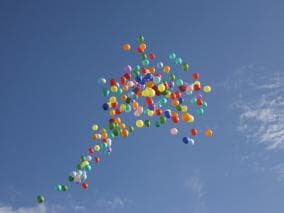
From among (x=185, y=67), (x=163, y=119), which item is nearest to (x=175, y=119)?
(x=163, y=119)

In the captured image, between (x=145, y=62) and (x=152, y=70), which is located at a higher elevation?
(x=145, y=62)

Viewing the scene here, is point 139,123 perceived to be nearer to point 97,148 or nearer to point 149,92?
point 149,92

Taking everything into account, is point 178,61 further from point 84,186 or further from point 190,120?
point 84,186

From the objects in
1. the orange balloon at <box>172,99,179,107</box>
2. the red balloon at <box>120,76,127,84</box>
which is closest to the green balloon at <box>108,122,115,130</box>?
the red balloon at <box>120,76,127,84</box>

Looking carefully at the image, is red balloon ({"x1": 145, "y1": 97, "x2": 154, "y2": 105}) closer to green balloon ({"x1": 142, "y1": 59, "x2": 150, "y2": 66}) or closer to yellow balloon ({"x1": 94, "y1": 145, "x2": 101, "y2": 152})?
green balloon ({"x1": 142, "y1": 59, "x2": 150, "y2": 66})

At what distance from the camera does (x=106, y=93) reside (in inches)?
477

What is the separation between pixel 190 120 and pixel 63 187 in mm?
3805

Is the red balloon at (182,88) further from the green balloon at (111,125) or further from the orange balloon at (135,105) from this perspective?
the green balloon at (111,125)

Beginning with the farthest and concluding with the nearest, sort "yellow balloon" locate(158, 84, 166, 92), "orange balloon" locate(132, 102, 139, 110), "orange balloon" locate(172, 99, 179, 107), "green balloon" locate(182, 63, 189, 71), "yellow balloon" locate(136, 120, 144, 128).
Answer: "green balloon" locate(182, 63, 189, 71) < "yellow balloon" locate(136, 120, 144, 128) < "orange balloon" locate(132, 102, 139, 110) < "orange balloon" locate(172, 99, 179, 107) < "yellow balloon" locate(158, 84, 166, 92)

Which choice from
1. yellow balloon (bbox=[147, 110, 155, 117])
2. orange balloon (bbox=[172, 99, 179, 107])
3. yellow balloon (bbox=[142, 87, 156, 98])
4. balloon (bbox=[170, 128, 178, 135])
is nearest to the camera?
yellow balloon (bbox=[142, 87, 156, 98])

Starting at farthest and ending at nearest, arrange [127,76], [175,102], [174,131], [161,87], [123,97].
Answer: [174,131], [127,76], [123,97], [175,102], [161,87]

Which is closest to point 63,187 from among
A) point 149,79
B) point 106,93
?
point 106,93

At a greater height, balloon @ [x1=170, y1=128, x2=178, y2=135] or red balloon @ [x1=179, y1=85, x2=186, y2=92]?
red balloon @ [x1=179, y1=85, x2=186, y2=92]

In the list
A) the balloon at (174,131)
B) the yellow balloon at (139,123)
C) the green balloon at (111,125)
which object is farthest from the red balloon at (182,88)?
the green balloon at (111,125)
